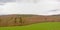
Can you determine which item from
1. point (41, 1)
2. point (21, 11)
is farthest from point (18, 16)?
point (41, 1)

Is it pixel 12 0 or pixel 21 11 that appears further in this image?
pixel 12 0

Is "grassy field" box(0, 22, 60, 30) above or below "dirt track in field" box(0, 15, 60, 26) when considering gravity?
below

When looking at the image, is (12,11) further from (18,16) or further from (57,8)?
(57,8)

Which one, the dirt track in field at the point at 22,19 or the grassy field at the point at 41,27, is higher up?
the dirt track in field at the point at 22,19

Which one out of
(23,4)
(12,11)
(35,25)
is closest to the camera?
(35,25)

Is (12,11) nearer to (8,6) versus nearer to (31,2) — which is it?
(8,6)

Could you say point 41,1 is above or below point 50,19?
above

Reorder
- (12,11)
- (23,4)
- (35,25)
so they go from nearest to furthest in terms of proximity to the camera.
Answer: (35,25), (12,11), (23,4)
